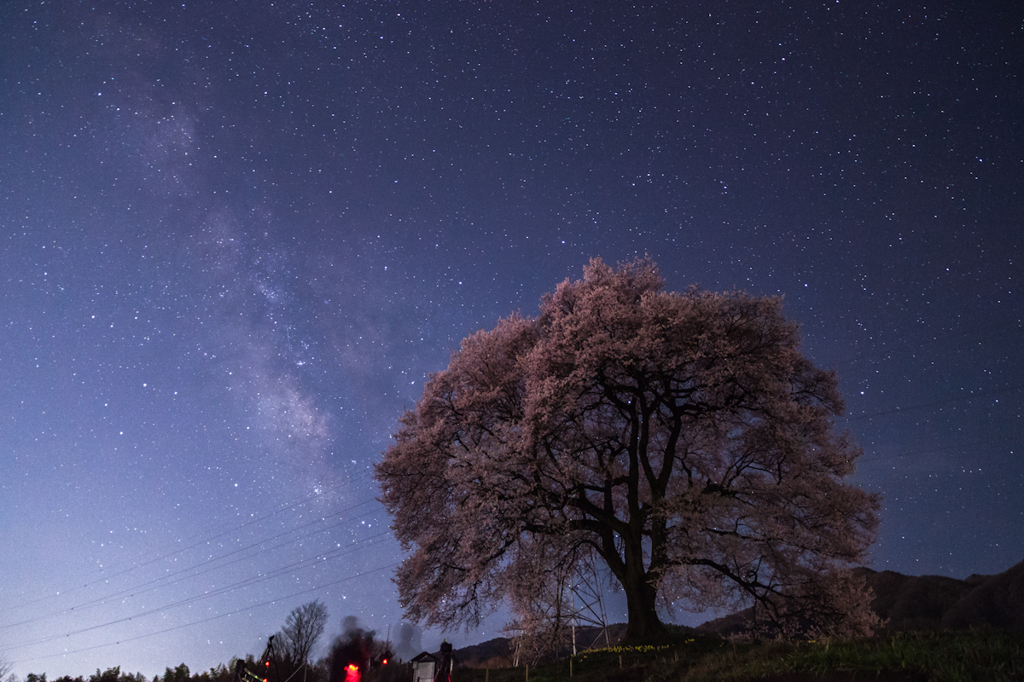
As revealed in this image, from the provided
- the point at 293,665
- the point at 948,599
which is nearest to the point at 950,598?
the point at 948,599

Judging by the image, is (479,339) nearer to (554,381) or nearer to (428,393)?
(428,393)

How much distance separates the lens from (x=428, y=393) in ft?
83.1

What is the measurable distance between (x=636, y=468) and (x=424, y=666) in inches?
438

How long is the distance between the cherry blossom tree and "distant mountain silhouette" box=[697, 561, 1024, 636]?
66488 mm

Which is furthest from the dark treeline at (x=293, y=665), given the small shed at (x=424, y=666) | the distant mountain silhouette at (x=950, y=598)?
the distant mountain silhouette at (x=950, y=598)

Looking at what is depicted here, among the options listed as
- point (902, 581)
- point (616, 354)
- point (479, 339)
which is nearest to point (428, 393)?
point (479, 339)

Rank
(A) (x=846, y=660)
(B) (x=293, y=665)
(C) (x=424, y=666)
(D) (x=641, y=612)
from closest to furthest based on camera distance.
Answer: (A) (x=846, y=660) → (D) (x=641, y=612) → (C) (x=424, y=666) → (B) (x=293, y=665)

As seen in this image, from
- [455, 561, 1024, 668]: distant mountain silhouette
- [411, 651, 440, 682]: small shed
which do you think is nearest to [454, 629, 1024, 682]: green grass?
[411, 651, 440, 682]: small shed

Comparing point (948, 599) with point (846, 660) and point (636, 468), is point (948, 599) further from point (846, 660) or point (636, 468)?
point (846, 660)

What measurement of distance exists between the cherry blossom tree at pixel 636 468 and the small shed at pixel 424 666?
1354 millimetres

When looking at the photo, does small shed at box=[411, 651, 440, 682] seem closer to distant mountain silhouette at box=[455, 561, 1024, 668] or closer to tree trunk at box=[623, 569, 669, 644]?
tree trunk at box=[623, 569, 669, 644]

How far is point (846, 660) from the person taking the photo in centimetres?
1009

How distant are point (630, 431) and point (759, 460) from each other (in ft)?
16.7

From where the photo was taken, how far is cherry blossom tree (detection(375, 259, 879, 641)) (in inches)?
806
